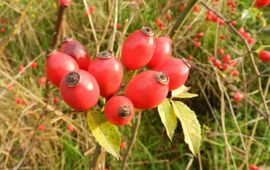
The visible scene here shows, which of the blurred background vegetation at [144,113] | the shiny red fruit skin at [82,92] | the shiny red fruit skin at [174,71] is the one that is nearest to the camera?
the shiny red fruit skin at [82,92]

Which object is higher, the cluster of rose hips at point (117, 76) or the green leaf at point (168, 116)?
the cluster of rose hips at point (117, 76)

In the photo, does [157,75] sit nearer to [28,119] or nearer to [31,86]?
[28,119]

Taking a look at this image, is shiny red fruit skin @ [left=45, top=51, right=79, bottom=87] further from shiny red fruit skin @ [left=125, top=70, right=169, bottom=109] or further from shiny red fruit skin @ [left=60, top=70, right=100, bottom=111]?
shiny red fruit skin @ [left=125, top=70, right=169, bottom=109]

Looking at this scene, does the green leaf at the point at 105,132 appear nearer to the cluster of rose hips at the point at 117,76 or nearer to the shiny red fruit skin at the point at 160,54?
the cluster of rose hips at the point at 117,76

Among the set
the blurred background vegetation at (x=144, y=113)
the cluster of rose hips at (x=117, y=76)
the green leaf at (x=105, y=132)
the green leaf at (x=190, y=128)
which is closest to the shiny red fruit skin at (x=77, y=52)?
the cluster of rose hips at (x=117, y=76)

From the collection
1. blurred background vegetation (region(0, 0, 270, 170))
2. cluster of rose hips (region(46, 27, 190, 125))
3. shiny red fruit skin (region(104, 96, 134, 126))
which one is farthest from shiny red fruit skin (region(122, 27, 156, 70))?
blurred background vegetation (region(0, 0, 270, 170))

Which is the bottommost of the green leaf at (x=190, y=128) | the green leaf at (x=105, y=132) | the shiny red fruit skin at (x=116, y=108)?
the green leaf at (x=190, y=128)

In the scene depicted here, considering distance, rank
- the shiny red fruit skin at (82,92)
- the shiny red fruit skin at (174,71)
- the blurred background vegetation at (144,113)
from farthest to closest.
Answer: the blurred background vegetation at (144,113)
the shiny red fruit skin at (174,71)
the shiny red fruit skin at (82,92)
